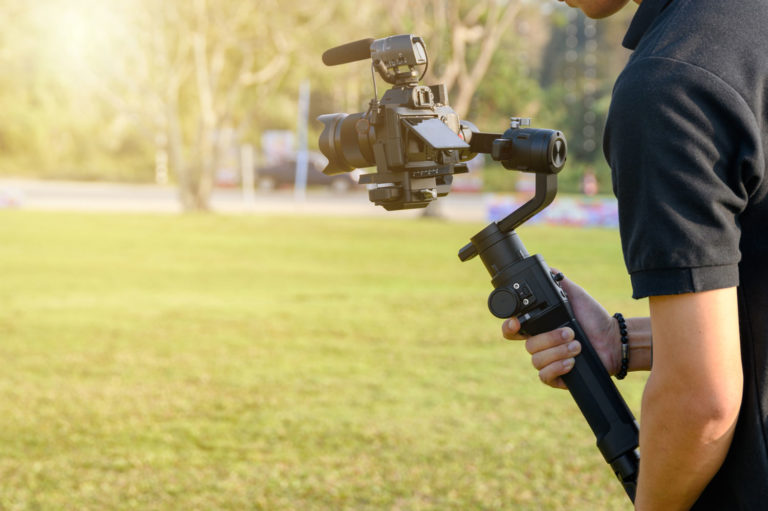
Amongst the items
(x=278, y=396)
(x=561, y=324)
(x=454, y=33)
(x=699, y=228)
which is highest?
(x=454, y=33)

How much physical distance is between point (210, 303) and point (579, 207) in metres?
12.6

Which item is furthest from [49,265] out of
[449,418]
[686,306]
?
[686,306]

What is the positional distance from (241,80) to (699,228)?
2312 cm

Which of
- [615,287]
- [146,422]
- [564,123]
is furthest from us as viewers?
[564,123]

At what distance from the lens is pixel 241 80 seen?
2347 cm

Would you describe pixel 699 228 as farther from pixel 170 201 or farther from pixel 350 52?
pixel 170 201

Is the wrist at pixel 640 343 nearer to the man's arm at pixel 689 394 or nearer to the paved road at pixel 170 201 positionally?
the man's arm at pixel 689 394

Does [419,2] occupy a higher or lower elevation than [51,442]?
higher

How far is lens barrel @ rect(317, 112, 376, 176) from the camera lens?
5.28 ft

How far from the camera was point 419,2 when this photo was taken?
21.4 metres

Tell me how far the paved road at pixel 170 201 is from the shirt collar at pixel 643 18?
2087 cm

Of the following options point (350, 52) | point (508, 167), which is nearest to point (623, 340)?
point (508, 167)

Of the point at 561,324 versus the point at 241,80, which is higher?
the point at 241,80

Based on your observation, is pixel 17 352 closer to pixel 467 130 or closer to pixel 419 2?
pixel 467 130
